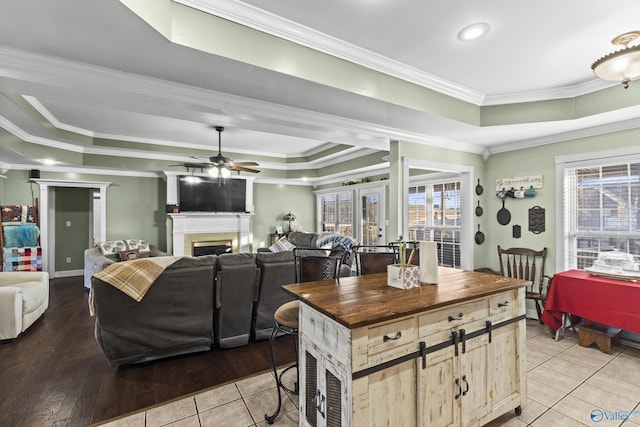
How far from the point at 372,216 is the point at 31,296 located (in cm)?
563

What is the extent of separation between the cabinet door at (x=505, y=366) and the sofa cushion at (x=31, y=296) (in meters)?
4.75

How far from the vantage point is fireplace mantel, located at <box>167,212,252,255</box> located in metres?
6.29

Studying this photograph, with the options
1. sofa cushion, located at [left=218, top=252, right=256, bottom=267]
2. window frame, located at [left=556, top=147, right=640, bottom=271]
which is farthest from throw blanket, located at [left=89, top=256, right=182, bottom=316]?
window frame, located at [left=556, top=147, right=640, bottom=271]

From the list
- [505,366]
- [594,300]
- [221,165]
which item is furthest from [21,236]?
[594,300]

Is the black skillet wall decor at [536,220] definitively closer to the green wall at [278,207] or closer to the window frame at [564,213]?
the window frame at [564,213]

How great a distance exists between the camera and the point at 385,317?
1397 millimetres

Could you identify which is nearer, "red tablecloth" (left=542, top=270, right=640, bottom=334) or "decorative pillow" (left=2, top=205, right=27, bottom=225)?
"red tablecloth" (left=542, top=270, right=640, bottom=334)

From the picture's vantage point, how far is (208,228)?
6.62 meters

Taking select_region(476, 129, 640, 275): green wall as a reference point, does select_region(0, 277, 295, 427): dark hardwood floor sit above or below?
below

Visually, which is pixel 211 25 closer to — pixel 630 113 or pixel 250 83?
pixel 250 83

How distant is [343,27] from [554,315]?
365cm

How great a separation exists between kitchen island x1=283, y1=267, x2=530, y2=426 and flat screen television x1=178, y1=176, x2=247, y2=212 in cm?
507

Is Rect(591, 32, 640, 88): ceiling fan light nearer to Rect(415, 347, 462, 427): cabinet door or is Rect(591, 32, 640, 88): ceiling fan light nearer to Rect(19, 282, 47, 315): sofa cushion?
Rect(415, 347, 462, 427): cabinet door

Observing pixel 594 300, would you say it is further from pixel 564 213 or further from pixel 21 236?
pixel 21 236
